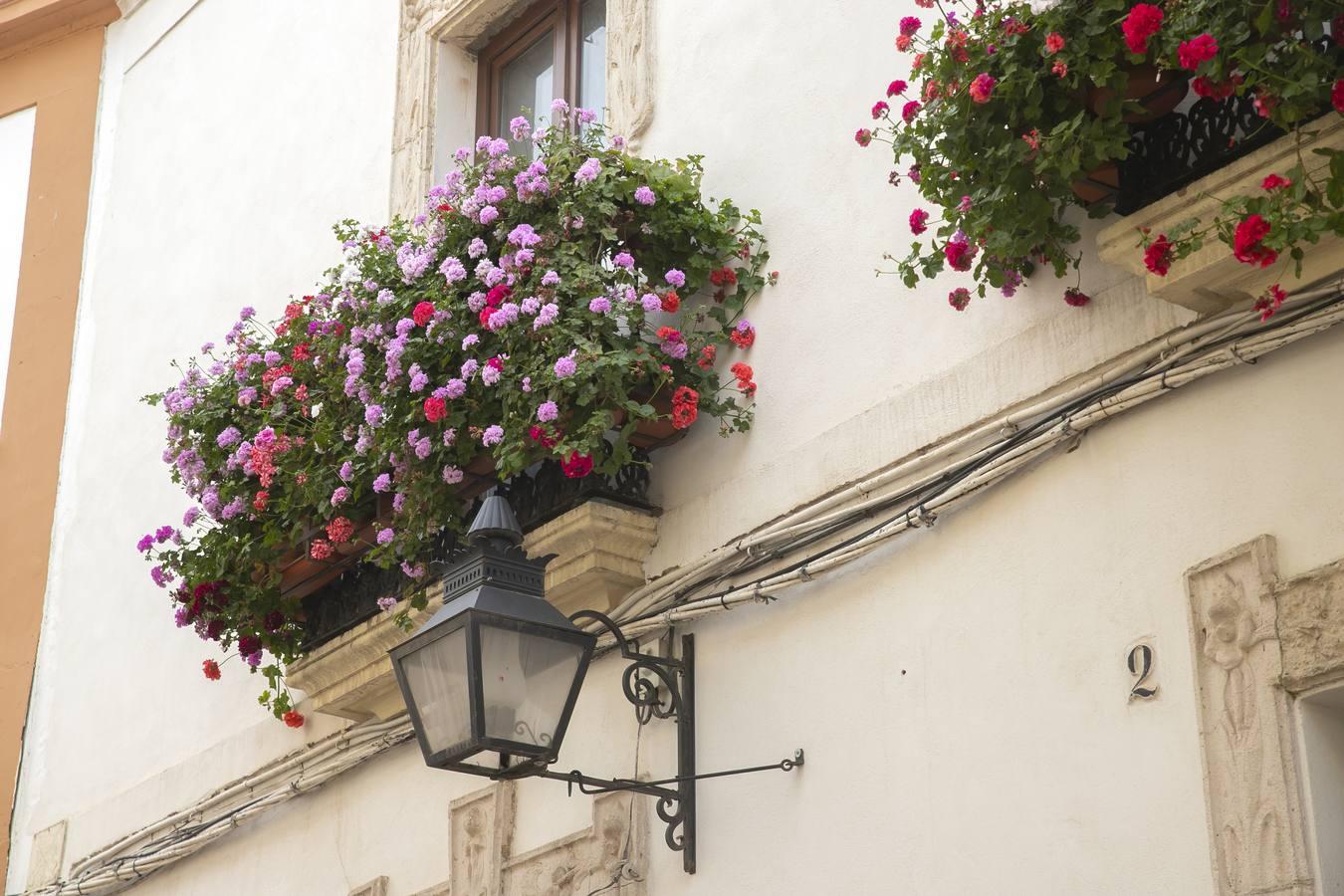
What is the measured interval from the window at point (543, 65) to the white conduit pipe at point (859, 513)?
2.06 meters

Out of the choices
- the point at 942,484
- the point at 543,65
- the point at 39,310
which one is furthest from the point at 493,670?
the point at 39,310

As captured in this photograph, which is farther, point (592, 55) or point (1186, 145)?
point (592, 55)

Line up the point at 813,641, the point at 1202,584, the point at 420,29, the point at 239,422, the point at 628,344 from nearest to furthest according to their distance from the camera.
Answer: the point at 1202,584 → the point at 813,641 → the point at 628,344 → the point at 239,422 → the point at 420,29

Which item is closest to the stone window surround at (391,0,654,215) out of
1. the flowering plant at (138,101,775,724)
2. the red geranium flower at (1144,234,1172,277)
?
the flowering plant at (138,101,775,724)

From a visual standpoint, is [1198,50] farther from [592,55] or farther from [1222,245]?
[592,55]

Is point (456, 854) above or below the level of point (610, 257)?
below

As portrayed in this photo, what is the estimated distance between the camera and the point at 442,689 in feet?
15.1

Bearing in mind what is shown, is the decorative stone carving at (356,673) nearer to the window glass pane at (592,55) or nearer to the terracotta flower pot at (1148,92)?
the window glass pane at (592,55)

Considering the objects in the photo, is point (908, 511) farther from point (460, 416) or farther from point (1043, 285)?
point (460, 416)

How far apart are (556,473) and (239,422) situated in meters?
1.46

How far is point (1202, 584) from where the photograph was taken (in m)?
3.95

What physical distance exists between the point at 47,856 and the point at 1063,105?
5674mm

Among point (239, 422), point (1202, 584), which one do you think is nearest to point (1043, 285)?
point (1202, 584)

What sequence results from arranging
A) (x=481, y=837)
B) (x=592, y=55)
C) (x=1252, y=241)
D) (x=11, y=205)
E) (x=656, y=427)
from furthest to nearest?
(x=11, y=205)
(x=592, y=55)
(x=481, y=837)
(x=656, y=427)
(x=1252, y=241)
